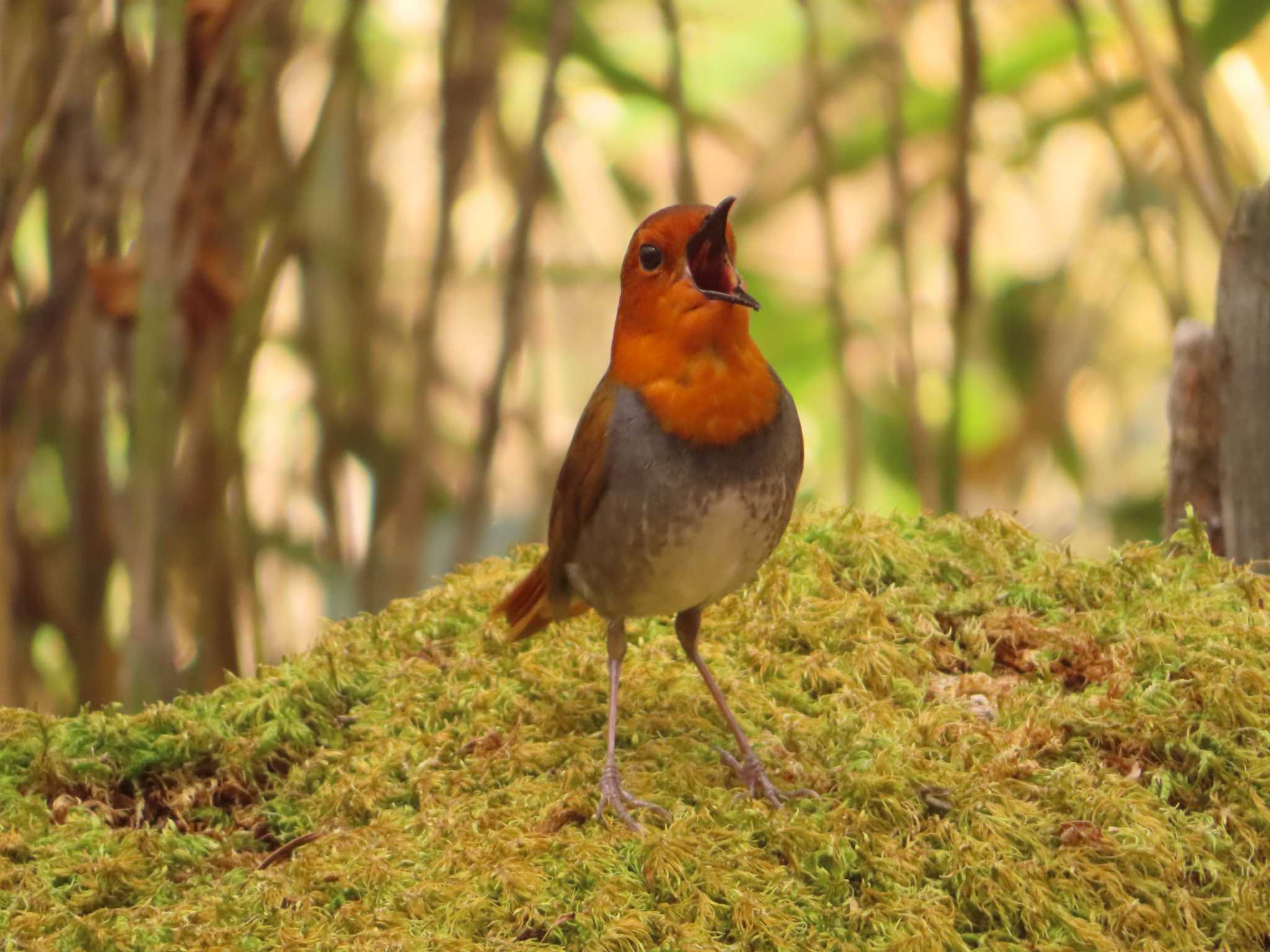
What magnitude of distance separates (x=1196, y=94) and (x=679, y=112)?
1310mm

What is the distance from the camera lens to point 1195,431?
316 centimetres

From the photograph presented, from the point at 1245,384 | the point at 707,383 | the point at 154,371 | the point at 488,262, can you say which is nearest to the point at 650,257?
the point at 707,383

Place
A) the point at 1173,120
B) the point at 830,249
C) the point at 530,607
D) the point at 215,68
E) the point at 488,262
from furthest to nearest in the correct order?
the point at 488,262 → the point at 830,249 → the point at 1173,120 → the point at 215,68 → the point at 530,607

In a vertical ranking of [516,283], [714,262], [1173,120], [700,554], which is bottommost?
[700,554]

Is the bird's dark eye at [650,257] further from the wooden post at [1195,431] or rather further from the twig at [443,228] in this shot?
the twig at [443,228]

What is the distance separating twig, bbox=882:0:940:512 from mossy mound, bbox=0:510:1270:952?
3.07 feet

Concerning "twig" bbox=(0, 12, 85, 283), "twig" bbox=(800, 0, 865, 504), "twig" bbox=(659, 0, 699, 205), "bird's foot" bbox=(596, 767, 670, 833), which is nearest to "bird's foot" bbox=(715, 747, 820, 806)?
"bird's foot" bbox=(596, 767, 670, 833)

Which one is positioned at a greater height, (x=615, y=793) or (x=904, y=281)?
(x=904, y=281)

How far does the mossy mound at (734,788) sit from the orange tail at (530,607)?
0.23 feet

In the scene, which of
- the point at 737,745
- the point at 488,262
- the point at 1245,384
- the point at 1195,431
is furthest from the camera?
the point at 488,262

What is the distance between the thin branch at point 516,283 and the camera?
3.62 meters

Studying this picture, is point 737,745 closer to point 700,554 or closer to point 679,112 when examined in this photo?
point 700,554

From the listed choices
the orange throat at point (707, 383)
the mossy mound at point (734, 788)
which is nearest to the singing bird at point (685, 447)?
the orange throat at point (707, 383)

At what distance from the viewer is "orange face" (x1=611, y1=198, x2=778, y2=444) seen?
224 centimetres
